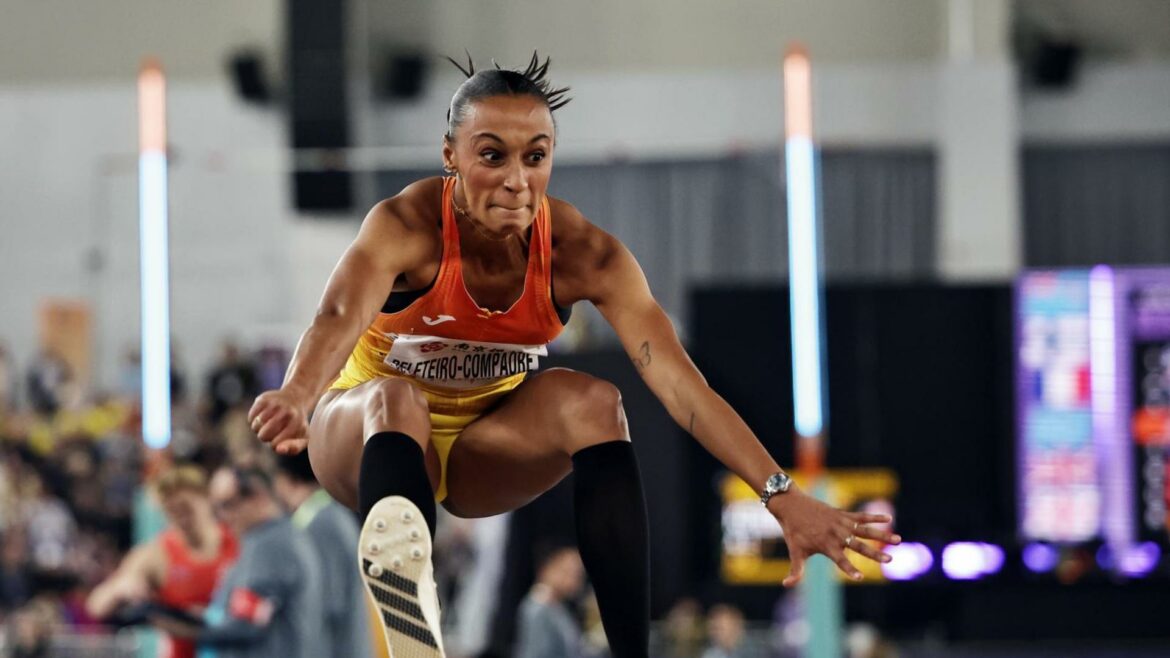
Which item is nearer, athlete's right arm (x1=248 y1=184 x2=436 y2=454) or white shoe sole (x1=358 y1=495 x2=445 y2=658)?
athlete's right arm (x1=248 y1=184 x2=436 y2=454)

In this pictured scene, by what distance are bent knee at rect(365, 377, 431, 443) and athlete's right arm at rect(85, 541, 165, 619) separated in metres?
2.92

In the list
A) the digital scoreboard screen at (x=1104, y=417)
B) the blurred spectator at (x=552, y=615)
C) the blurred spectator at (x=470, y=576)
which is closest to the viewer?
the blurred spectator at (x=552, y=615)

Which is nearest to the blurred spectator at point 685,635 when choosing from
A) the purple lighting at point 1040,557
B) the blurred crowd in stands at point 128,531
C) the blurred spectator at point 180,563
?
the blurred crowd in stands at point 128,531

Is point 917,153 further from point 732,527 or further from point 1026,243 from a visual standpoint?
point 732,527

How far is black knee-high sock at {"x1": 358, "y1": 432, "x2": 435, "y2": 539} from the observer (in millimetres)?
2453

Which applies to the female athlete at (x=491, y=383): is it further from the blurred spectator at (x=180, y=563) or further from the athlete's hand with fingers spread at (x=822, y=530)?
the blurred spectator at (x=180, y=563)

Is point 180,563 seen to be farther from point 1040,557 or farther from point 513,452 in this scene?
point 1040,557

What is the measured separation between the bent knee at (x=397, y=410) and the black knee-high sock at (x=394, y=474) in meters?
0.02

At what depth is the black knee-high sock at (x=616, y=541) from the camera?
261 cm

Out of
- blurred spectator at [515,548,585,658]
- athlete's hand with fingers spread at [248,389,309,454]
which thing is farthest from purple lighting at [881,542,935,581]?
athlete's hand with fingers spread at [248,389,309,454]

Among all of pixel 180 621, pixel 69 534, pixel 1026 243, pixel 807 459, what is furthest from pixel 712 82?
pixel 180 621

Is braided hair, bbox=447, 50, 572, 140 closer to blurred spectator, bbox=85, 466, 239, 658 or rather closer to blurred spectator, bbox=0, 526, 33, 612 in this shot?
→ blurred spectator, bbox=85, 466, 239, 658

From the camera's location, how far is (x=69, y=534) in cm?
783

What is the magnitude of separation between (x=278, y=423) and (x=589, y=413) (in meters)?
0.64
